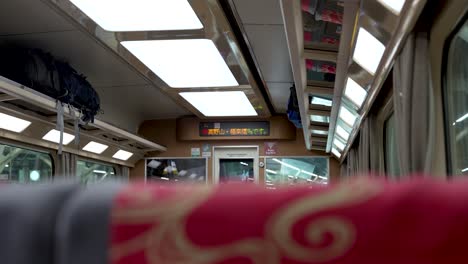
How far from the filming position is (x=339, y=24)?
8.89ft

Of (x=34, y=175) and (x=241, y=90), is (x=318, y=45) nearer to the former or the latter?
(x=241, y=90)

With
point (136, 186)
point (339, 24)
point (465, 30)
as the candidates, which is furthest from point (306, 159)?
point (136, 186)

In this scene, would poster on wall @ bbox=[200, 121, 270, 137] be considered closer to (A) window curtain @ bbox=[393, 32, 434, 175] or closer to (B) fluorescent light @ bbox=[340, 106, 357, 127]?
(B) fluorescent light @ bbox=[340, 106, 357, 127]

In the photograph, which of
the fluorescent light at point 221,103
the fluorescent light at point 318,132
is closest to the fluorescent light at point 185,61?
the fluorescent light at point 221,103

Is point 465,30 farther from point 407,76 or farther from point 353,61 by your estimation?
point 353,61

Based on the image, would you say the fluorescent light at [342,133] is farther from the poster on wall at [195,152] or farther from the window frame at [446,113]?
the window frame at [446,113]

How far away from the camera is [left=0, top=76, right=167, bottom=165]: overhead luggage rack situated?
365 cm

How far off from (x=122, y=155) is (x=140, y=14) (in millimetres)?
4449

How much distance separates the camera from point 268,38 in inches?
168

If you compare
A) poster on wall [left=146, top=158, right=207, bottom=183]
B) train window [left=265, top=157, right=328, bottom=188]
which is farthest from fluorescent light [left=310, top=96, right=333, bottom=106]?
poster on wall [left=146, top=158, right=207, bottom=183]

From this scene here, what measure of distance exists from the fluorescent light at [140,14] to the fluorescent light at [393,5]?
1219mm

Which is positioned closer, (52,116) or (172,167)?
(52,116)

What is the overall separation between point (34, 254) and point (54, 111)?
434cm

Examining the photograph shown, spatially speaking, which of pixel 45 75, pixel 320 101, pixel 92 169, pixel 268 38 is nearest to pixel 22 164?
pixel 45 75
